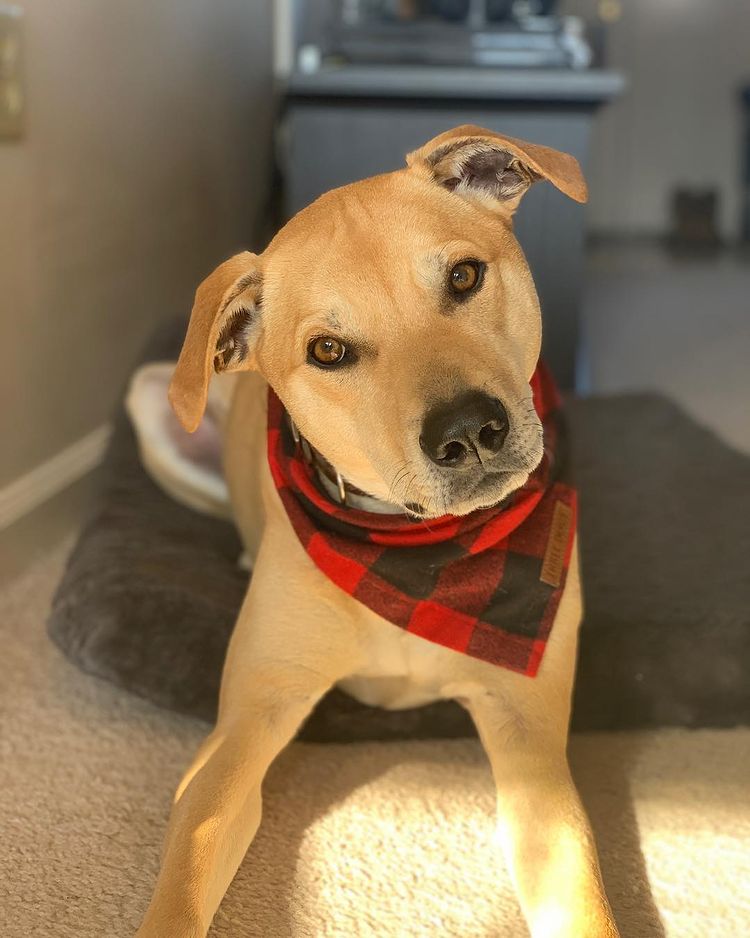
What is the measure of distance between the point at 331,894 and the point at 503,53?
3323mm

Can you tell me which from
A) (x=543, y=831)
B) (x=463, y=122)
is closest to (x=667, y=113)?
(x=463, y=122)

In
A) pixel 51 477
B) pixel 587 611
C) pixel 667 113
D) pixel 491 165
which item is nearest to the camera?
pixel 491 165

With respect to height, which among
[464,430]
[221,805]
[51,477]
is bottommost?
[51,477]

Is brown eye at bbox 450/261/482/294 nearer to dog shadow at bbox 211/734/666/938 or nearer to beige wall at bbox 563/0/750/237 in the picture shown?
dog shadow at bbox 211/734/666/938

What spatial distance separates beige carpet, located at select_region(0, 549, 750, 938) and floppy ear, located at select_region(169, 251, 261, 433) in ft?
2.02

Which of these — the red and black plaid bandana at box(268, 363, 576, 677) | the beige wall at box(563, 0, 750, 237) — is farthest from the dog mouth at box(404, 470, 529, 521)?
the beige wall at box(563, 0, 750, 237)

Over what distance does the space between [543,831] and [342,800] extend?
387 mm

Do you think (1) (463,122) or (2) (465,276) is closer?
(2) (465,276)

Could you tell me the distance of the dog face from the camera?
1.35 metres

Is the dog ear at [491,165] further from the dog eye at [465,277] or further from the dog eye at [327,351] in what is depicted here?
the dog eye at [327,351]

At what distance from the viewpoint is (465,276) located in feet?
4.85

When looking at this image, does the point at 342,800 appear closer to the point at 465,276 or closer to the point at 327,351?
the point at 327,351

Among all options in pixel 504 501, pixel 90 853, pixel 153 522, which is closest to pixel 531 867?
pixel 504 501

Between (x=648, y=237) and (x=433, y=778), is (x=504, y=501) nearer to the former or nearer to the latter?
(x=433, y=778)
